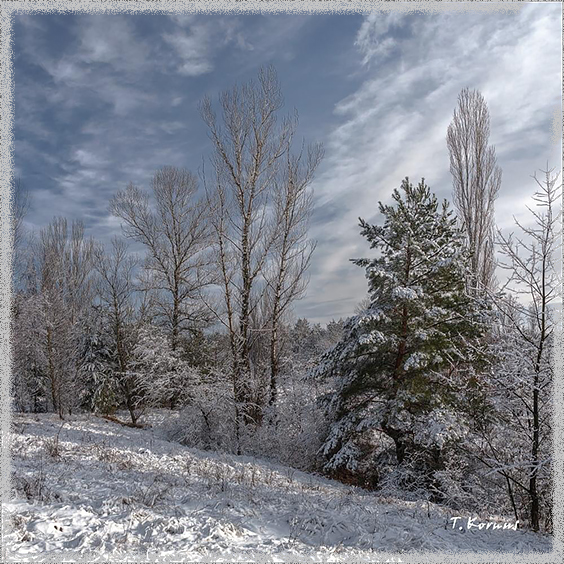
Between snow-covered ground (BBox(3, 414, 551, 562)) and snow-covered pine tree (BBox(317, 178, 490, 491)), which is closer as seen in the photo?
snow-covered ground (BBox(3, 414, 551, 562))

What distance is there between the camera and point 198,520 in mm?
4340

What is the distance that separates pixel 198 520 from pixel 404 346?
711cm

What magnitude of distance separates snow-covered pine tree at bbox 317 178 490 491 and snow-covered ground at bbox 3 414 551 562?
283 cm

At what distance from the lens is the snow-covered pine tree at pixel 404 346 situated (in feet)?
30.0

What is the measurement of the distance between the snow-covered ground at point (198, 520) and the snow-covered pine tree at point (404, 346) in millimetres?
2835

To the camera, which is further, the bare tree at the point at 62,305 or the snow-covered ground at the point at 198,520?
the bare tree at the point at 62,305

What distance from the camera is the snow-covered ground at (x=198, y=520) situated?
366 centimetres

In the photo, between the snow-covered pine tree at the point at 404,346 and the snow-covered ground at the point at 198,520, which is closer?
the snow-covered ground at the point at 198,520

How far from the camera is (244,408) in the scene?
1248 cm

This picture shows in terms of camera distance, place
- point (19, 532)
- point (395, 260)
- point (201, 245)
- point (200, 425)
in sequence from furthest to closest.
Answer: point (201, 245)
point (200, 425)
point (395, 260)
point (19, 532)

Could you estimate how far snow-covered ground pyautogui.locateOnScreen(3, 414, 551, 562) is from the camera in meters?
3.66

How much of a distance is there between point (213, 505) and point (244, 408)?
7726 mm

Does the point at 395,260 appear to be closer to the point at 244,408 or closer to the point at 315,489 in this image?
the point at 315,489

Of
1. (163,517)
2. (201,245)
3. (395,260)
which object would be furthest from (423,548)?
(201,245)
